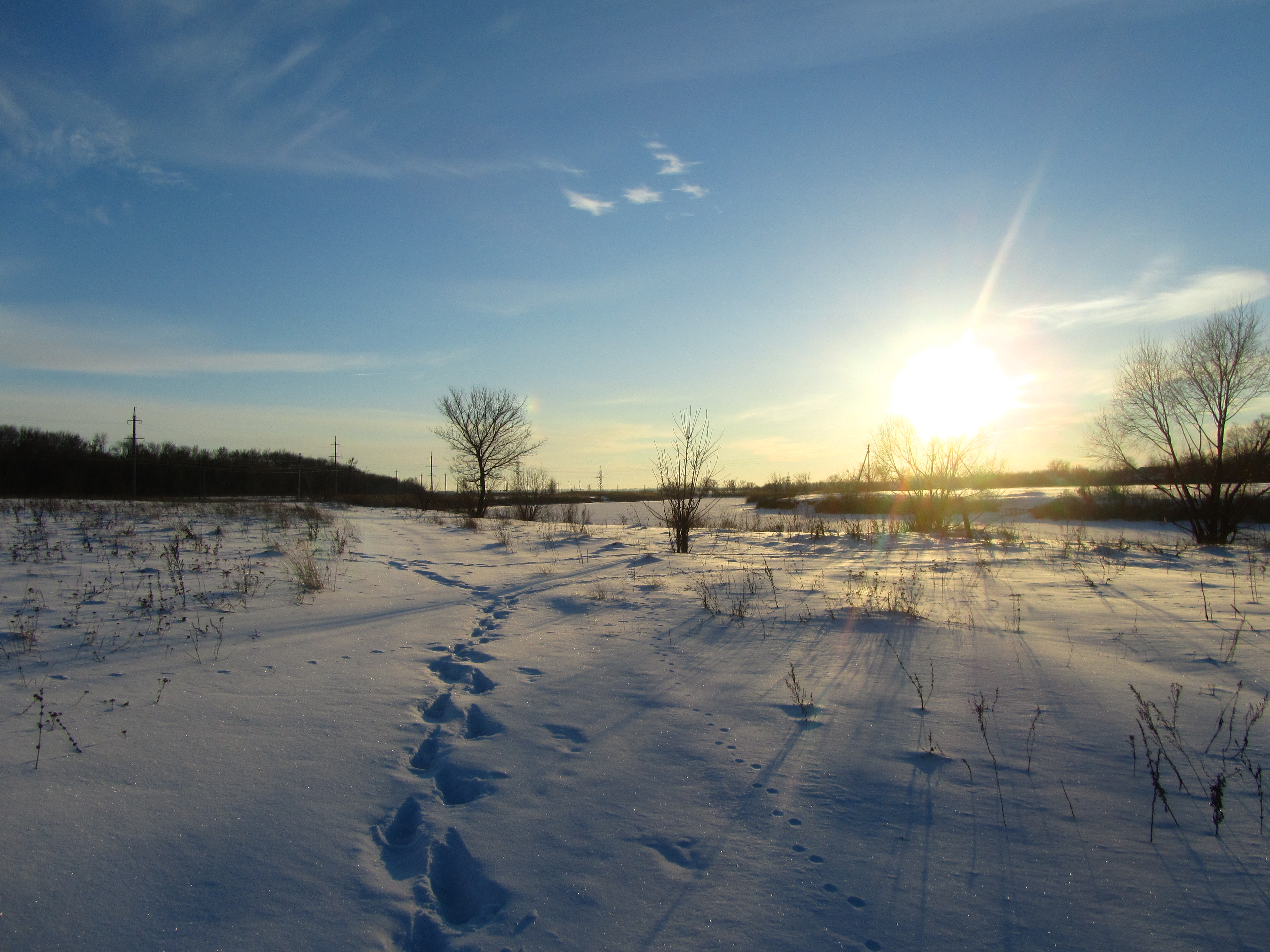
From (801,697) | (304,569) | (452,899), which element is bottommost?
(452,899)

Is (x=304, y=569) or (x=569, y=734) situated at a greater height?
(x=304, y=569)

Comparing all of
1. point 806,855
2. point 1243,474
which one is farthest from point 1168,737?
point 1243,474

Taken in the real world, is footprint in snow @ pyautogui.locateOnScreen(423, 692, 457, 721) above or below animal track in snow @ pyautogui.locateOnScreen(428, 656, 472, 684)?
below

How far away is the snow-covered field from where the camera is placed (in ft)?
5.84

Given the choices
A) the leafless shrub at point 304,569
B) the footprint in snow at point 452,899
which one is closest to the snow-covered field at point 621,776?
the footprint in snow at point 452,899

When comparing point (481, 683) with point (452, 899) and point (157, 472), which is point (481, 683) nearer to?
point (452, 899)

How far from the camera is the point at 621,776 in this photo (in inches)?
106

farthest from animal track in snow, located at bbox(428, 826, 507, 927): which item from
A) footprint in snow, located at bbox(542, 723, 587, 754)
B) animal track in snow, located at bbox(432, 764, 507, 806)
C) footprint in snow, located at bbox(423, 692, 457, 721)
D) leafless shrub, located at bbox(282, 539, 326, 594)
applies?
leafless shrub, located at bbox(282, 539, 326, 594)

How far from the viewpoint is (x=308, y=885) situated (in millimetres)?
1933

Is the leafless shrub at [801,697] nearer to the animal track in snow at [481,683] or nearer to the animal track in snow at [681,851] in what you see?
the animal track in snow at [681,851]

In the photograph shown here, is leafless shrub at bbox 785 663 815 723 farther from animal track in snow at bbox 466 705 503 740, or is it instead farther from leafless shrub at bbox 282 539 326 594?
leafless shrub at bbox 282 539 326 594

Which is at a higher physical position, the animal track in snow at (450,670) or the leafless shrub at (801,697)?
the leafless shrub at (801,697)

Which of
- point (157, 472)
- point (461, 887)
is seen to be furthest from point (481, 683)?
point (157, 472)

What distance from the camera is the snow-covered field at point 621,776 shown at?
178 centimetres
